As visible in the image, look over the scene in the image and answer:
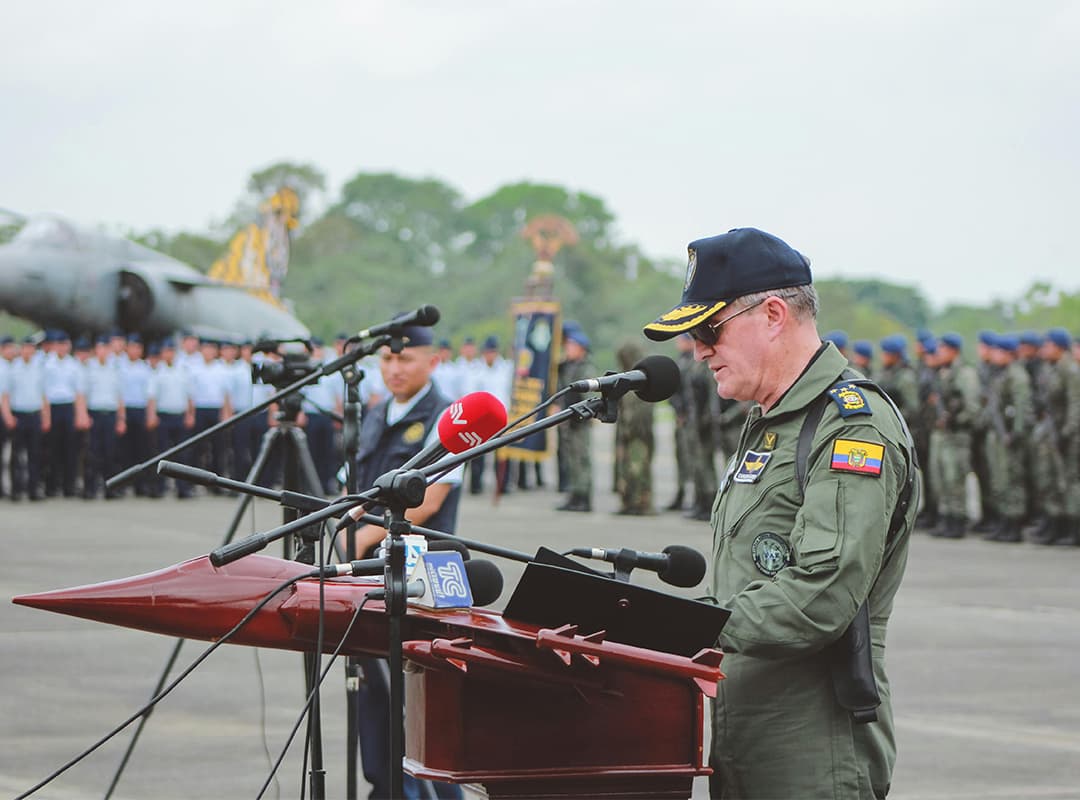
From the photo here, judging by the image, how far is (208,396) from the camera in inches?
816

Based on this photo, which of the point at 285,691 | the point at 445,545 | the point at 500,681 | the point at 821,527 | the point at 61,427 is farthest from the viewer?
the point at 61,427

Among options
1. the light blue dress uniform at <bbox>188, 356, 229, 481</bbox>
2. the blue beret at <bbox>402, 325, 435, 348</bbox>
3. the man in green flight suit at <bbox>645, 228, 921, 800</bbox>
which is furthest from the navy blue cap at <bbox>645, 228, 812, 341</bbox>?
the light blue dress uniform at <bbox>188, 356, 229, 481</bbox>

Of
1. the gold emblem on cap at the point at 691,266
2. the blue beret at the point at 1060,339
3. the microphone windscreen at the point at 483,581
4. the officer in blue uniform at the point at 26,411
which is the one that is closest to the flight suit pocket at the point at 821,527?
the gold emblem on cap at the point at 691,266

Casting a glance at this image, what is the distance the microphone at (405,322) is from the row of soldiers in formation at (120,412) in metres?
14.1

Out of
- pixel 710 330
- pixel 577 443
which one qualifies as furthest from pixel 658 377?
pixel 577 443

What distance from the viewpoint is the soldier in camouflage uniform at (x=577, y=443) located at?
18281 millimetres

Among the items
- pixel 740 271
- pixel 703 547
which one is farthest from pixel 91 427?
pixel 740 271

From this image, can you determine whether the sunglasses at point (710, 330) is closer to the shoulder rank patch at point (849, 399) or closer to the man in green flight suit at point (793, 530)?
the man in green flight suit at point (793, 530)

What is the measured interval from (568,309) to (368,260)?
17.4 meters

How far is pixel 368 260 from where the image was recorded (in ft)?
282

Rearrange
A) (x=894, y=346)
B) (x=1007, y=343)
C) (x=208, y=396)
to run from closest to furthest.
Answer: (x=1007, y=343) < (x=894, y=346) < (x=208, y=396)

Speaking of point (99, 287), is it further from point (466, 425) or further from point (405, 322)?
point (466, 425)

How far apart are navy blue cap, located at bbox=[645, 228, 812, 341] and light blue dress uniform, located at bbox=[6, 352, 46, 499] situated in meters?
17.7

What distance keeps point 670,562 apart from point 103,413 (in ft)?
60.1
